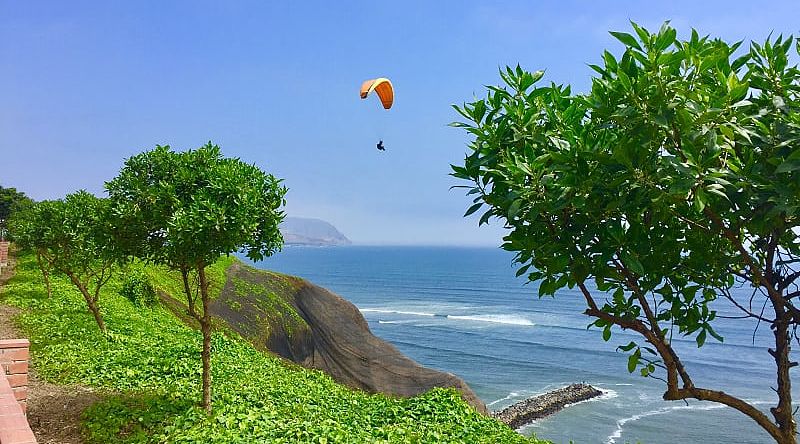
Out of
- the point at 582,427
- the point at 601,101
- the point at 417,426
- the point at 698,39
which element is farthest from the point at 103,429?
the point at 582,427

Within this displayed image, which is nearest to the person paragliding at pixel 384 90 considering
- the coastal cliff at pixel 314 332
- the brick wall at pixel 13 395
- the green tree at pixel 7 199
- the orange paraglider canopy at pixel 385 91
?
the orange paraglider canopy at pixel 385 91

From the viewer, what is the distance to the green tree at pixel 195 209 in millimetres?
9469

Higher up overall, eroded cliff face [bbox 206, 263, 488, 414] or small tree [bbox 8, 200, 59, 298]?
small tree [bbox 8, 200, 59, 298]

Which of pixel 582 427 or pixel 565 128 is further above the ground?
pixel 565 128

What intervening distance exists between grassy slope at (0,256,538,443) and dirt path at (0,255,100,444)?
273 millimetres

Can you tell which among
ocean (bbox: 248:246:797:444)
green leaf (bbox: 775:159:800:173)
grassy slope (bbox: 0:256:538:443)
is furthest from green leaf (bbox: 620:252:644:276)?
ocean (bbox: 248:246:797:444)

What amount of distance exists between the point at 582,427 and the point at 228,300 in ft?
74.9

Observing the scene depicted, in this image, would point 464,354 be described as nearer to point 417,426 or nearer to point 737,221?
point 417,426

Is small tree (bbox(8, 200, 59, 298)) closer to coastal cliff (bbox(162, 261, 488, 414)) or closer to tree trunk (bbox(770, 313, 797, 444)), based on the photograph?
coastal cliff (bbox(162, 261, 488, 414))

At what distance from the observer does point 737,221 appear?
159 inches

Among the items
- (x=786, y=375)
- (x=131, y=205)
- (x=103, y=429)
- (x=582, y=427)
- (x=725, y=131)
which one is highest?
(x=725, y=131)

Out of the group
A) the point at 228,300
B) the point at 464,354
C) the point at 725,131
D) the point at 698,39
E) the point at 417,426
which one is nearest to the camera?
the point at 725,131

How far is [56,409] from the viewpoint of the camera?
10648 mm

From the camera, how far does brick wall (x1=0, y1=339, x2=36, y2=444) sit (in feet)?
15.1
